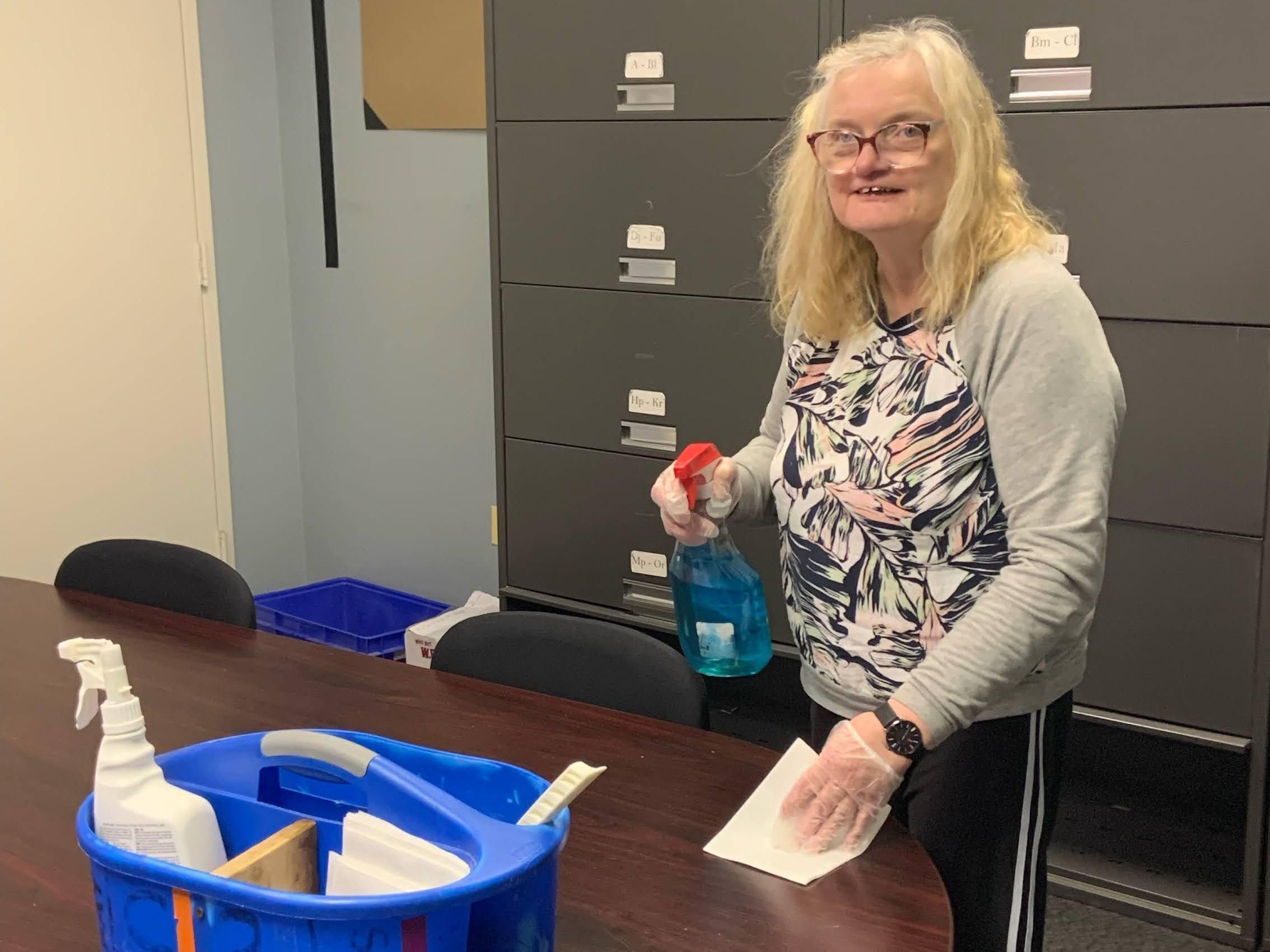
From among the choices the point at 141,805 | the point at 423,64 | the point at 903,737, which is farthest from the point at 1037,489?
the point at 423,64

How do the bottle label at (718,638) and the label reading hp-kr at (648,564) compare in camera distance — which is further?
the label reading hp-kr at (648,564)

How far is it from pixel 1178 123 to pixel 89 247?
2.53m

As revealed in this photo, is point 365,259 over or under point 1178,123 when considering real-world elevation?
under

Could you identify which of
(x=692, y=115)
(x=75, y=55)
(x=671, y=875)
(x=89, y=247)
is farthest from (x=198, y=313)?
(x=671, y=875)

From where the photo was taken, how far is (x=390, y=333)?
355 centimetres

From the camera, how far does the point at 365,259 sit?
354 centimetres

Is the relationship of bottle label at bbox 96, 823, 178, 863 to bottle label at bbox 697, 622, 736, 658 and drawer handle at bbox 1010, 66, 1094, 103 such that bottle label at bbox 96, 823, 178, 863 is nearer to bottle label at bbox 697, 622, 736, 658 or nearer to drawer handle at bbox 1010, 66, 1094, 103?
bottle label at bbox 697, 622, 736, 658

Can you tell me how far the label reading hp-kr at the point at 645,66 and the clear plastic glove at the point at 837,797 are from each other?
162 centimetres

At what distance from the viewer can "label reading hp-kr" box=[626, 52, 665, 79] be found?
2.44 m

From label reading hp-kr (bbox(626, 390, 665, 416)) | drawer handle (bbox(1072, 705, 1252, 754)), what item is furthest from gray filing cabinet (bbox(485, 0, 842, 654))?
drawer handle (bbox(1072, 705, 1252, 754))

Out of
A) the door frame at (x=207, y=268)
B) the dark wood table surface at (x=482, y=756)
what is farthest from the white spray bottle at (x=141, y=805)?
the door frame at (x=207, y=268)

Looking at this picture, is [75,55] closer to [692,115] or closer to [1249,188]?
[692,115]

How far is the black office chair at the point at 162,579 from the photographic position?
1.99 meters

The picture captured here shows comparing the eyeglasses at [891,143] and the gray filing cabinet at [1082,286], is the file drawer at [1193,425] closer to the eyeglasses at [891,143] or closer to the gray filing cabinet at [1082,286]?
the gray filing cabinet at [1082,286]
